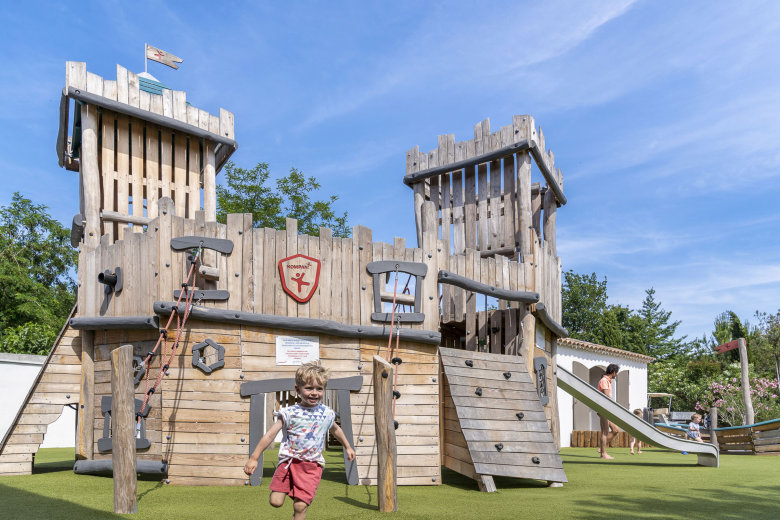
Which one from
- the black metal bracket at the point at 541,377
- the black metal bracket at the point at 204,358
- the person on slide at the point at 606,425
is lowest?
the person on slide at the point at 606,425

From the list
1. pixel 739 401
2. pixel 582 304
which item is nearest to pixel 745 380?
pixel 739 401

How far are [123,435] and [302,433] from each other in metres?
2.06

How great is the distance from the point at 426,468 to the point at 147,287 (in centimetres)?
406

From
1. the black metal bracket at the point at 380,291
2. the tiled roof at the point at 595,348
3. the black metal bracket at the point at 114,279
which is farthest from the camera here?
the tiled roof at the point at 595,348

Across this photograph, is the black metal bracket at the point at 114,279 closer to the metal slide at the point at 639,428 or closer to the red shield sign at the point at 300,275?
the red shield sign at the point at 300,275

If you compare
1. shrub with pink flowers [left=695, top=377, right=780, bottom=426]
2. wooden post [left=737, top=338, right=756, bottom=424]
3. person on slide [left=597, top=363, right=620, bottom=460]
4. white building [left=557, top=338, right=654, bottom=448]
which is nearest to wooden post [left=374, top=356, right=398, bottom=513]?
person on slide [left=597, top=363, right=620, bottom=460]

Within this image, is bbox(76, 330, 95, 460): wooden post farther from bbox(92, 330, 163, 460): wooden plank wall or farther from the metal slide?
the metal slide

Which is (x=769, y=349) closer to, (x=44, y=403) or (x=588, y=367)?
(x=588, y=367)

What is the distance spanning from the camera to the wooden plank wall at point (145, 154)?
10.6 meters

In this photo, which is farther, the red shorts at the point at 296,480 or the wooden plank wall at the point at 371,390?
the wooden plank wall at the point at 371,390

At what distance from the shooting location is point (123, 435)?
5617 millimetres

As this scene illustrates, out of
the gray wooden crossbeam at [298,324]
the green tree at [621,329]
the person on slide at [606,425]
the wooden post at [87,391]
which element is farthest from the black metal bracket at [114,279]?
the green tree at [621,329]

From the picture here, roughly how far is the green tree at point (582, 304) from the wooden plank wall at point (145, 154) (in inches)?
1418

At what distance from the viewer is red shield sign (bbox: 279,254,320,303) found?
805 centimetres
